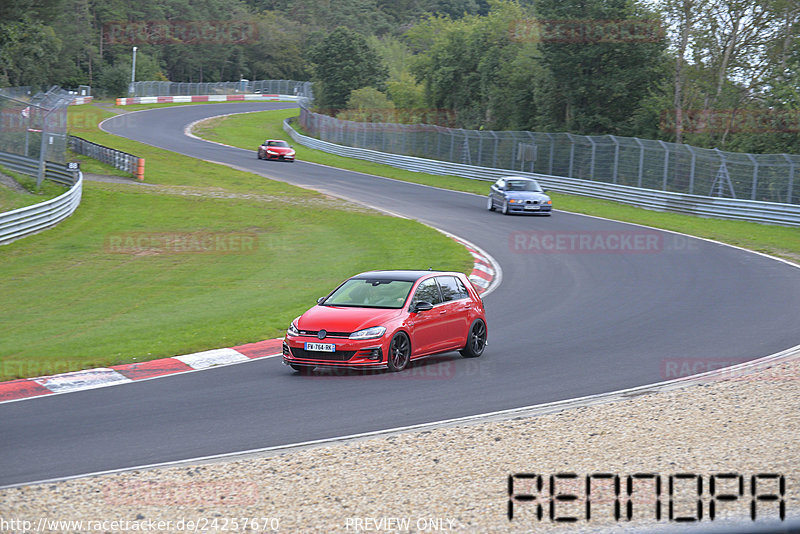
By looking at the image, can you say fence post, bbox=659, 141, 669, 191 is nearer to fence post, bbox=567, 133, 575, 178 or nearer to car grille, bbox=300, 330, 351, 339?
fence post, bbox=567, 133, 575, 178

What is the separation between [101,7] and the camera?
126 m

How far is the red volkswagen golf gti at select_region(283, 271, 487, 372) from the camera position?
1223 cm

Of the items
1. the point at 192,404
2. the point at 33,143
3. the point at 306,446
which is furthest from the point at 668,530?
the point at 33,143

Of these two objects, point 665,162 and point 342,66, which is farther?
point 342,66

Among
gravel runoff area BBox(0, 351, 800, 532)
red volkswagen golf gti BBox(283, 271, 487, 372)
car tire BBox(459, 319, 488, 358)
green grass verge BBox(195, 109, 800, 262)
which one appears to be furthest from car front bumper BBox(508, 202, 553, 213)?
gravel runoff area BBox(0, 351, 800, 532)

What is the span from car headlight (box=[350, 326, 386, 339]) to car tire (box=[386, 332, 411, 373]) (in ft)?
0.76

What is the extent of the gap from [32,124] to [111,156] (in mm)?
14357

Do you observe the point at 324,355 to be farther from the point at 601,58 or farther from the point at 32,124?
the point at 601,58

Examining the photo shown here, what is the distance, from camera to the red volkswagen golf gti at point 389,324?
1223cm

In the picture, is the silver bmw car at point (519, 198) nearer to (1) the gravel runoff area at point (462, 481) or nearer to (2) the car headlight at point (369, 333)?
(2) the car headlight at point (369, 333)

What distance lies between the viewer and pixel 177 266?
23.5 m

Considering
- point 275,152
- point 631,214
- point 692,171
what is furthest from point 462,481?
point 275,152

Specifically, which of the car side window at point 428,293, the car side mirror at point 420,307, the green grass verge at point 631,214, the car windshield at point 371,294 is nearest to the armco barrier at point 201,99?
the green grass verge at point 631,214

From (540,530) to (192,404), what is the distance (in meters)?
5.55
